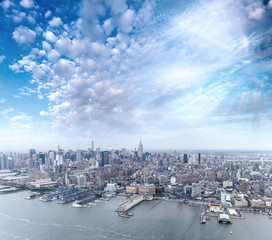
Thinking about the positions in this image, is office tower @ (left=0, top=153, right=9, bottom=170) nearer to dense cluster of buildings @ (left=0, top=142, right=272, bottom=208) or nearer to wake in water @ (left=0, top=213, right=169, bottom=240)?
dense cluster of buildings @ (left=0, top=142, right=272, bottom=208)

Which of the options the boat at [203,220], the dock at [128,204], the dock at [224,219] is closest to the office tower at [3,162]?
the dock at [128,204]

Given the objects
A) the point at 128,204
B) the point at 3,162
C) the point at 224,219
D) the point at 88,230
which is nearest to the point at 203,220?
the point at 224,219

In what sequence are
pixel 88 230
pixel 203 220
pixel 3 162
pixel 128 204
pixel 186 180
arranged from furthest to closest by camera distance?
1. pixel 3 162
2. pixel 186 180
3. pixel 128 204
4. pixel 203 220
5. pixel 88 230

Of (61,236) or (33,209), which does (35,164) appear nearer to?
(33,209)

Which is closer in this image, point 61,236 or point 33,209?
point 61,236

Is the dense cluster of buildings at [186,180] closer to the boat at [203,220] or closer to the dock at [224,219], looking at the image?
the dock at [224,219]

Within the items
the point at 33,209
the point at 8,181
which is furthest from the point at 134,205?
the point at 8,181

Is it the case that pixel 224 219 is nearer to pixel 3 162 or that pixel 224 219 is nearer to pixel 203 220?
pixel 203 220

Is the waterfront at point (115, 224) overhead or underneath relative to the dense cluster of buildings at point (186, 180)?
underneath

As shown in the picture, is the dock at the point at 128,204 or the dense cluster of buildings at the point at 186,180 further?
the dense cluster of buildings at the point at 186,180
